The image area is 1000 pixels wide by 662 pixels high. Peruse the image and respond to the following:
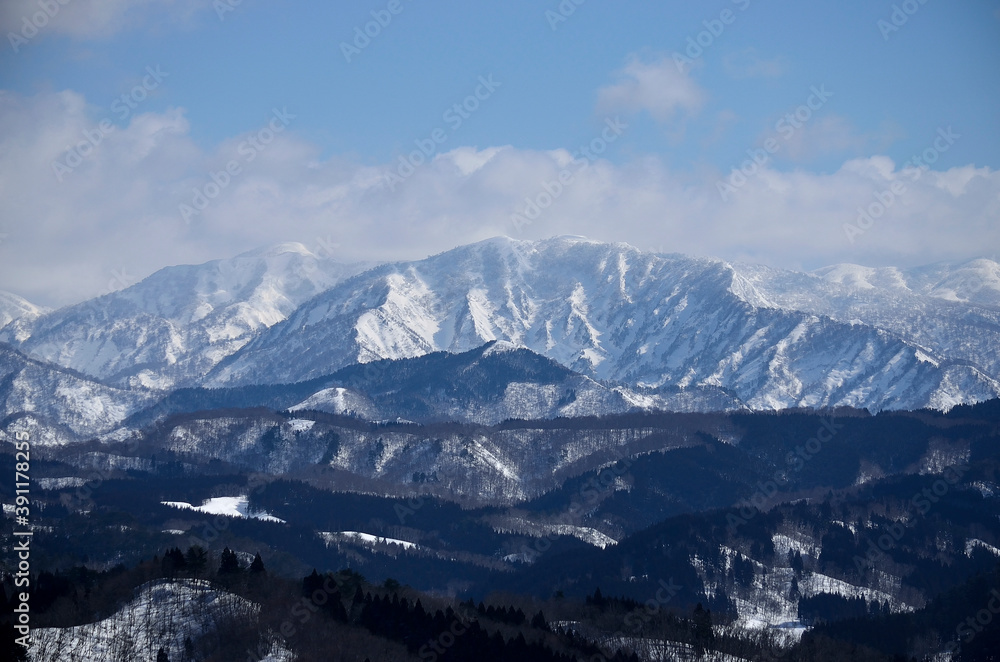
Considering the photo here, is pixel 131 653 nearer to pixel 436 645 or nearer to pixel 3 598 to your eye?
pixel 3 598

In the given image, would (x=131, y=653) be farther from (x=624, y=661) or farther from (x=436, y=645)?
(x=624, y=661)

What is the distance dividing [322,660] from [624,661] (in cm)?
4194

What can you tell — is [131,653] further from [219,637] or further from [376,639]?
[376,639]

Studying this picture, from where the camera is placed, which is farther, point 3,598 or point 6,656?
point 3,598

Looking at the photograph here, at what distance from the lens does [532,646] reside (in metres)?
197

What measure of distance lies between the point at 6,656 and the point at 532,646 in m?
70.7

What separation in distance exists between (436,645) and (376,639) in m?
8.44

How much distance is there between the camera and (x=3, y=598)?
190 metres

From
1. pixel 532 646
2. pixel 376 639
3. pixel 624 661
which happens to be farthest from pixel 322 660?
pixel 624 661

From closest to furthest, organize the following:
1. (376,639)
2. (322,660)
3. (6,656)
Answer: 1. (6,656)
2. (322,660)
3. (376,639)

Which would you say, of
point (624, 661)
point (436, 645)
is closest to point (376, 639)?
point (436, 645)

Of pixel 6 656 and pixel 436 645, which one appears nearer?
pixel 6 656

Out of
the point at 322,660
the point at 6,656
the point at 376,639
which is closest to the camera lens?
the point at 6,656

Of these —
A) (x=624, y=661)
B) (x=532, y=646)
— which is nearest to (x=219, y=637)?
(x=532, y=646)
